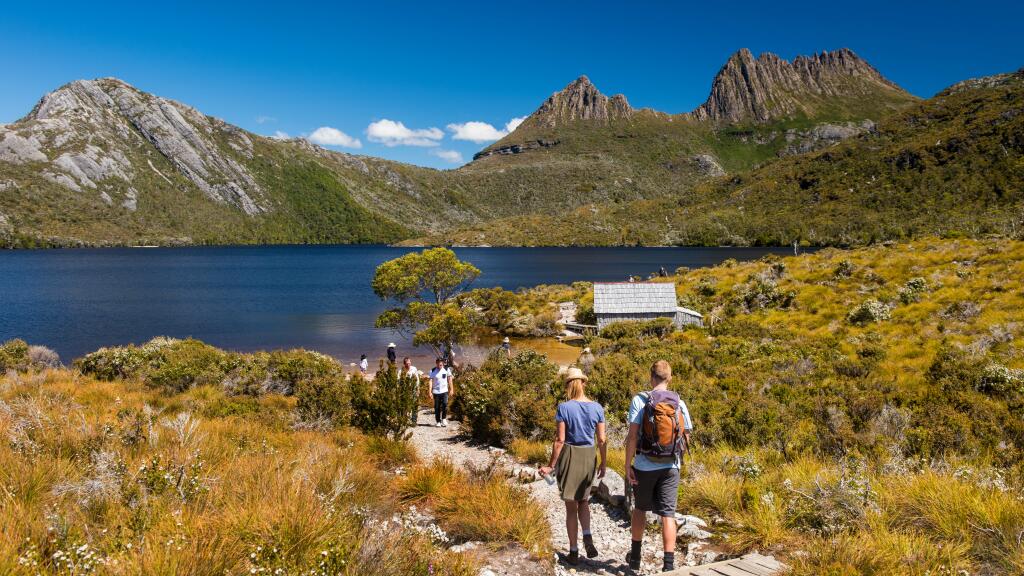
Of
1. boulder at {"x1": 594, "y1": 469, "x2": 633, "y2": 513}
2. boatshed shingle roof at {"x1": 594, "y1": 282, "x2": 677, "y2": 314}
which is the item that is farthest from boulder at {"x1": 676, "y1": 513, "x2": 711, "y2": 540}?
boatshed shingle roof at {"x1": 594, "y1": 282, "x2": 677, "y2": 314}

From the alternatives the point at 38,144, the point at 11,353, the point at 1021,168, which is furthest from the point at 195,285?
the point at 38,144

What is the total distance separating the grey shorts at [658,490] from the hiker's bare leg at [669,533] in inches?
1.9

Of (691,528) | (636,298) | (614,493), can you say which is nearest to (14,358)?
(614,493)

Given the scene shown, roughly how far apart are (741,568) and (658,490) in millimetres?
970

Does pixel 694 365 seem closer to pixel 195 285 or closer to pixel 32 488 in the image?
pixel 32 488

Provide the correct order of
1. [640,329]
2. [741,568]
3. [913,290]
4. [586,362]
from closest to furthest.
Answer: [741,568], [586,362], [913,290], [640,329]

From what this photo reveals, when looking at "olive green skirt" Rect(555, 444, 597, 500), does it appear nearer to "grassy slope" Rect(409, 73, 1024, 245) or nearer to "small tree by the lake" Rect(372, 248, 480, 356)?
"small tree by the lake" Rect(372, 248, 480, 356)

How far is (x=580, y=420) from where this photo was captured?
18.4ft

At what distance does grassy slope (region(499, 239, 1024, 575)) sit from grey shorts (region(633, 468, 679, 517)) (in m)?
0.90

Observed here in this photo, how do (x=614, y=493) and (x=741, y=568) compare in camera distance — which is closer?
(x=741, y=568)

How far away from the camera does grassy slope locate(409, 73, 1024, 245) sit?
4695 inches

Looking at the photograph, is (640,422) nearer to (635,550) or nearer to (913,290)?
(635,550)

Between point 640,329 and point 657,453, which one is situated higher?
point 657,453

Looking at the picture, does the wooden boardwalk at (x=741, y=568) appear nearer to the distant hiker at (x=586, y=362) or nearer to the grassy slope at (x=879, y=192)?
the distant hiker at (x=586, y=362)
